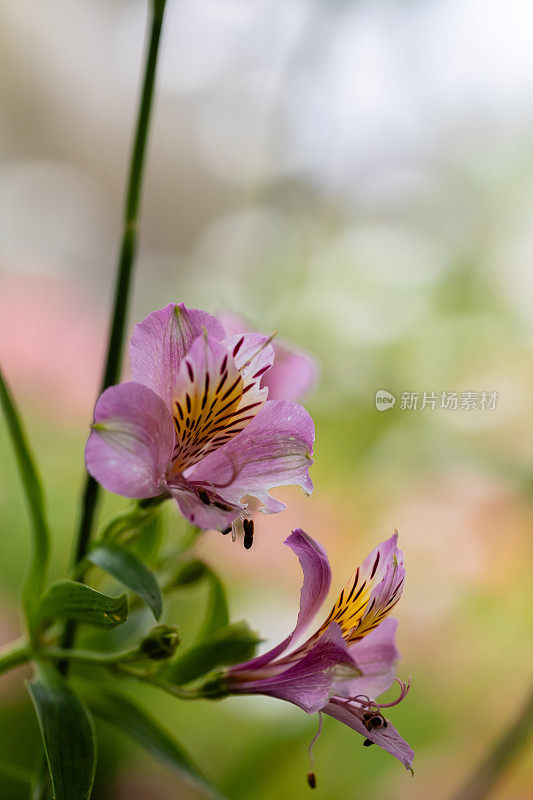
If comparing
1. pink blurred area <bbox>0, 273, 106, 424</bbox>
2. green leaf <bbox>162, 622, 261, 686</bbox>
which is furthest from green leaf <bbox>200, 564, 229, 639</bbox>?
pink blurred area <bbox>0, 273, 106, 424</bbox>

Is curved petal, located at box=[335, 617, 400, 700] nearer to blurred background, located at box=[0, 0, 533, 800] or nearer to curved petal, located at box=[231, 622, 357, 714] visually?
curved petal, located at box=[231, 622, 357, 714]

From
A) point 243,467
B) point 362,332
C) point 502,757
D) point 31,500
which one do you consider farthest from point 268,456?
point 362,332

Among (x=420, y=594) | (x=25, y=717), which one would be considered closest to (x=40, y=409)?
(x=25, y=717)

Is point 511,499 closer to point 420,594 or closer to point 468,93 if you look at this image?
point 420,594

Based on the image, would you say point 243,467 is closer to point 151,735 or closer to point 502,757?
point 151,735

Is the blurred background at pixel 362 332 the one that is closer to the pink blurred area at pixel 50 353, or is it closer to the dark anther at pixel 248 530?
the pink blurred area at pixel 50 353
